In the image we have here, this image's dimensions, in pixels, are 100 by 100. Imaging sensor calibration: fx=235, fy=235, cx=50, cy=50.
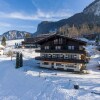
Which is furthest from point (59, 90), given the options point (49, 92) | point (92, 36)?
point (92, 36)

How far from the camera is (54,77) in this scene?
51281mm

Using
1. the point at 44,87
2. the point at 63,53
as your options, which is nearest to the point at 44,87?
the point at 44,87

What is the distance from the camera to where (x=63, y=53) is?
63.2 m

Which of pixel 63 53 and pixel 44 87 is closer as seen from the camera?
pixel 44 87

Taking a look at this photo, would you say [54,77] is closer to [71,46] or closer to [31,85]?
[31,85]

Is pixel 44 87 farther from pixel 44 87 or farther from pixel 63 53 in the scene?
pixel 63 53

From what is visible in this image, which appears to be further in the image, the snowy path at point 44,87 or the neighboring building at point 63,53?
the neighboring building at point 63,53

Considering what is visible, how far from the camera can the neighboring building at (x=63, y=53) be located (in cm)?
6112

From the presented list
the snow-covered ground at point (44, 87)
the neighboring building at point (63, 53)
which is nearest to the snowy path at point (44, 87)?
the snow-covered ground at point (44, 87)

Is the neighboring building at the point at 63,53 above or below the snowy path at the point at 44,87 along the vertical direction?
above

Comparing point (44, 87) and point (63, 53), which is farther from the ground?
point (63, 53)

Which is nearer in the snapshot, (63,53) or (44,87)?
(44,87)

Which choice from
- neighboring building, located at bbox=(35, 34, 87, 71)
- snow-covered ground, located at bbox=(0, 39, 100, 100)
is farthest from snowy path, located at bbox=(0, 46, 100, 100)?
neighboring building, located at bbox=(35, 34, 87, 71)

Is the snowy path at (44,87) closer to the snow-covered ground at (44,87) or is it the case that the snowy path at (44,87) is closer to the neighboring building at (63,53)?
the snow-covered ground at (44,87)
